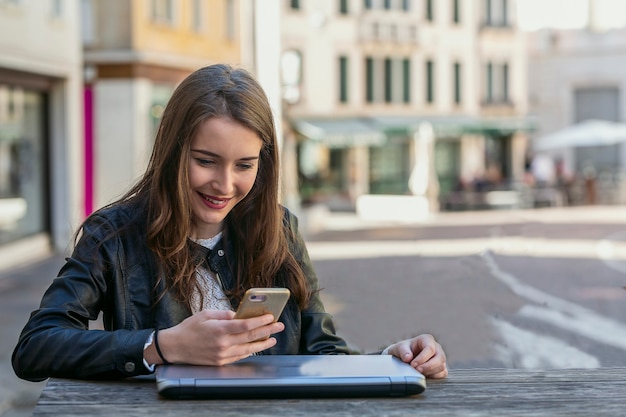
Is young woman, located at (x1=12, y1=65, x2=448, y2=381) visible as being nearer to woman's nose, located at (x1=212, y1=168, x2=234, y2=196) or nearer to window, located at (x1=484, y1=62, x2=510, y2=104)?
Answer: woman's nose, located at (x1=212, y1=168, x2=234, y2=196)

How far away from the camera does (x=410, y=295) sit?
771 centimetres

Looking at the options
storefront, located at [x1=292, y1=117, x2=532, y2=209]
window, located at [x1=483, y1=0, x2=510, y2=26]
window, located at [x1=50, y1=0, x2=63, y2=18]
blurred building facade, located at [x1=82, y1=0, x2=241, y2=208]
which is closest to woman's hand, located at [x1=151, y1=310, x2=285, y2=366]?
window, located at [x1=50, y1=0, x2=63, y2=18]

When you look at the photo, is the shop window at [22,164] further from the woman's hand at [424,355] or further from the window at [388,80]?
the window at [388,80]

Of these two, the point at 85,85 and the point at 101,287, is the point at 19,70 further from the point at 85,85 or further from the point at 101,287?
the point at 101,287

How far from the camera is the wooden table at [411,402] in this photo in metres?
1.55

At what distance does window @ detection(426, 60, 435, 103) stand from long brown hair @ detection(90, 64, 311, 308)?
116 ft

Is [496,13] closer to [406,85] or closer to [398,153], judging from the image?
[406,85]

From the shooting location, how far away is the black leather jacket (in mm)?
1854

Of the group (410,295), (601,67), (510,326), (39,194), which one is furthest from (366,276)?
(601,67)

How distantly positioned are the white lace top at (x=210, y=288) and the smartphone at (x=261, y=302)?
1.50ft

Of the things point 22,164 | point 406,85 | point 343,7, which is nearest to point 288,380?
point 22,164

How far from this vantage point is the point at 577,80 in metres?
41.4

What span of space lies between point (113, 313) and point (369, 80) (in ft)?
114

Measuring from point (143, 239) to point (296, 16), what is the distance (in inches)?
1289
